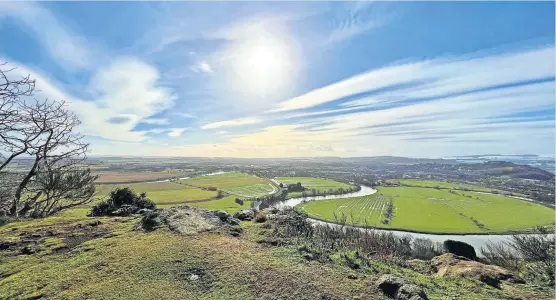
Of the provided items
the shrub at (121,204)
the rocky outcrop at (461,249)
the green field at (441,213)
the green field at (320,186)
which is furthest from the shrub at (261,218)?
the green field at (320,186)

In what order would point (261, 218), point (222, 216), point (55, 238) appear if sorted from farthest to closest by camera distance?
point (261, 218) → point (222, 216) → point (55, 238)

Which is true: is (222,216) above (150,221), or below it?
below

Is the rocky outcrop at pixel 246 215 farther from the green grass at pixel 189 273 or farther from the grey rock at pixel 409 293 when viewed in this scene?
the grey rock at pixel 409 293

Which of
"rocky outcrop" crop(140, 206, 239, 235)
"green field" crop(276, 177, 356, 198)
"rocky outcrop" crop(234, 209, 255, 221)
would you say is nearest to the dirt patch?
"rocky outcrop" crop(140, 206, 239, 235)

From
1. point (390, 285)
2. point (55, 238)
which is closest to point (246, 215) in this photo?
point (55, 238)

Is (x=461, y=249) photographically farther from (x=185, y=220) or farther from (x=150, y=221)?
(x=150, y=221)

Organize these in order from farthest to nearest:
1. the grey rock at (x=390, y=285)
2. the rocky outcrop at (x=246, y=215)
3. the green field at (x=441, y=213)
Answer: the green field at (x=441, y=213) < the rocky outcrop at (x=246, y=215) < the grey rock at (x=390, y=285)

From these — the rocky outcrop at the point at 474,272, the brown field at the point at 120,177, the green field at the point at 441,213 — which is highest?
the rocky outcrop at the point at 474,272

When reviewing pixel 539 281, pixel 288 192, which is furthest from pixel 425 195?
pixel 539 281
